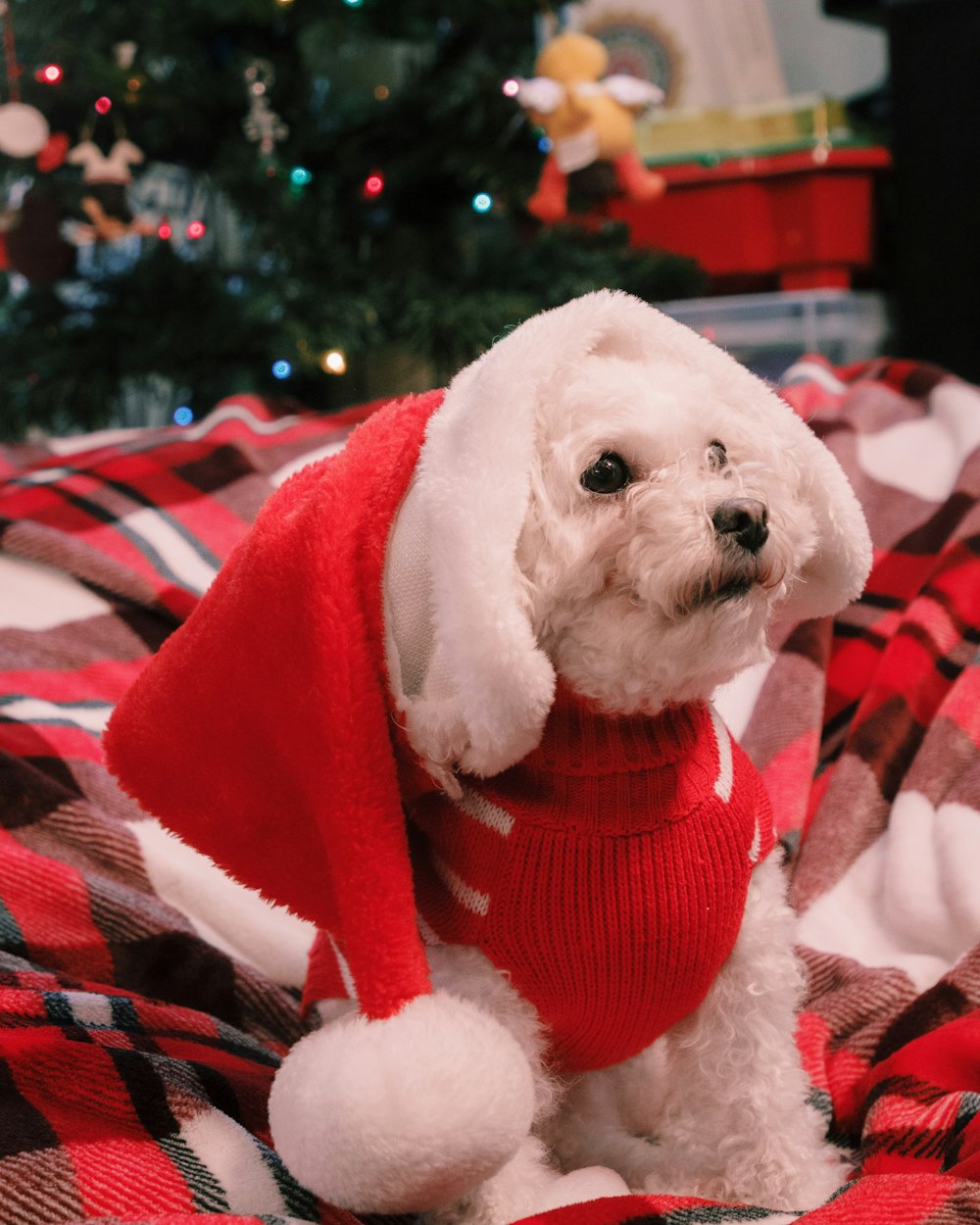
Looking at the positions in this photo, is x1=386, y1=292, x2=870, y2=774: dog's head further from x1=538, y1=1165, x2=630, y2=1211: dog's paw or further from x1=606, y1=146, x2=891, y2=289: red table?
x1=606, y1=146, x2=891, y2=289: red table

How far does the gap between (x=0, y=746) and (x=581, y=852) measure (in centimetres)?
53

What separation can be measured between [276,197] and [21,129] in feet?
1.20

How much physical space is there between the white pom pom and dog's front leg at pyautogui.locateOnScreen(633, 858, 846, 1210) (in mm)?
163

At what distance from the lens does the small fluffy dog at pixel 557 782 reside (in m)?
0.59

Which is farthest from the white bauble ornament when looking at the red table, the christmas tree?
the red table

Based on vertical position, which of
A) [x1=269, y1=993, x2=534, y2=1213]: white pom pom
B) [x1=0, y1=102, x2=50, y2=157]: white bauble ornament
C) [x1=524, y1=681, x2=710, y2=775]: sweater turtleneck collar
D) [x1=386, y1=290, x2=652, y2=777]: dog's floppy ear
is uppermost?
[x1=0, y1=102, x2=50, y2=157]: white bauble ornament

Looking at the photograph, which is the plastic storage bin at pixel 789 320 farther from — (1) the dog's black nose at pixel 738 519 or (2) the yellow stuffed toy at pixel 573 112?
(1) the dog's black nose at pixel 738 519

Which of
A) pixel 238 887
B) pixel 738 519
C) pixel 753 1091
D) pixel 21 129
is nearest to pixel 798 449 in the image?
pixel 738 519

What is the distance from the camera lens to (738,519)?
60 centimetres

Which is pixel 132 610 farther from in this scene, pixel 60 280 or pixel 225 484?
pixel 60 280

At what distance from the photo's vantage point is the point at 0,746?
0.97m

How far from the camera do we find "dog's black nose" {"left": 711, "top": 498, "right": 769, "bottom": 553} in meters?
0.60

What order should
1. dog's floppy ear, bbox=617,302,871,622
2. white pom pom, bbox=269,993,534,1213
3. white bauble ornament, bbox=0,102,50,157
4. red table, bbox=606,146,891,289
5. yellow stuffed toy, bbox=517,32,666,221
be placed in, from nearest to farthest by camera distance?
1. white pom pom, bbox=269,993,534,1213
2. dog's floppy ear, bbox=617,302,871,622
3. white bauble ornament, bbox=0,102,50,157
4. yellow stuffed toy, bbox=517,32,666,221
5. red table, bbox=606,146,891,289

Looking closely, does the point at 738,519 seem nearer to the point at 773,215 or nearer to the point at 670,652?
the point at 670,652
